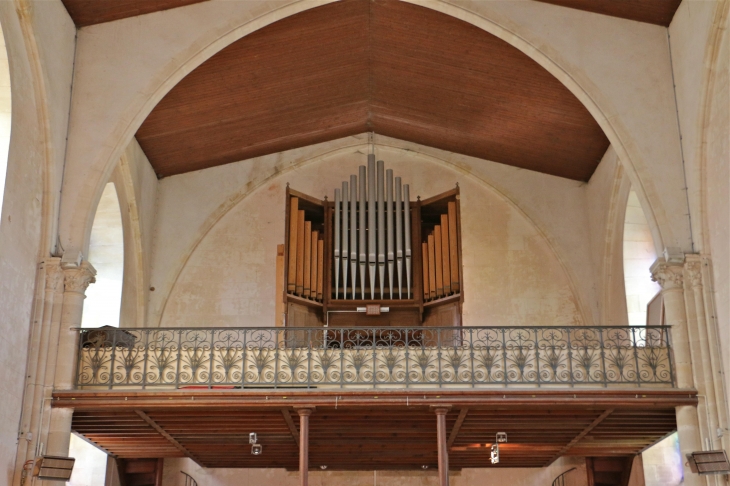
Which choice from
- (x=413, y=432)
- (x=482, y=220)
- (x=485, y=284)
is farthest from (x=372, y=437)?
(x=482, y=220)

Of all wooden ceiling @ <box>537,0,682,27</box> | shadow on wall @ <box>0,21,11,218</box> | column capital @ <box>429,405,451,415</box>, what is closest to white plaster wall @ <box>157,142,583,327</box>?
column capital @ <box>429,405,451,415</box>

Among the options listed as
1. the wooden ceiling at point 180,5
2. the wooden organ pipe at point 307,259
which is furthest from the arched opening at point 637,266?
the wooden organ pipe at point 307,259

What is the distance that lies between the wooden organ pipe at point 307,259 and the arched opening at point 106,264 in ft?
10.7

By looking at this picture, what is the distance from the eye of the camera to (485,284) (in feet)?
58.2

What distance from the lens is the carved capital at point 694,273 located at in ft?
42.0

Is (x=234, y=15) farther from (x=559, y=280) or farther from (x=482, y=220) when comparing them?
(x=559, y=280)

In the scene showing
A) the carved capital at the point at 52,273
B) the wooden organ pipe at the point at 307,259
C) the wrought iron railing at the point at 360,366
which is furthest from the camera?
the wooden organ pipe at the point at 307,259

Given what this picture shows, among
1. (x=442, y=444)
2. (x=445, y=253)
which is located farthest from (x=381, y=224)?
→ (x=442, y=444)

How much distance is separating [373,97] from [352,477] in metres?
7.20

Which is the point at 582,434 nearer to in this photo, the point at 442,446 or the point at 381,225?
the point at 442,446

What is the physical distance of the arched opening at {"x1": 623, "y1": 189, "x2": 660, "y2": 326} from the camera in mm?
16578

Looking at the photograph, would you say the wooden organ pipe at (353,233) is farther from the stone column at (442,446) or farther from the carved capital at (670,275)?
the carved capital at (670,275)

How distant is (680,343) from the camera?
12.9m

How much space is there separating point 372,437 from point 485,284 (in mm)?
4258
